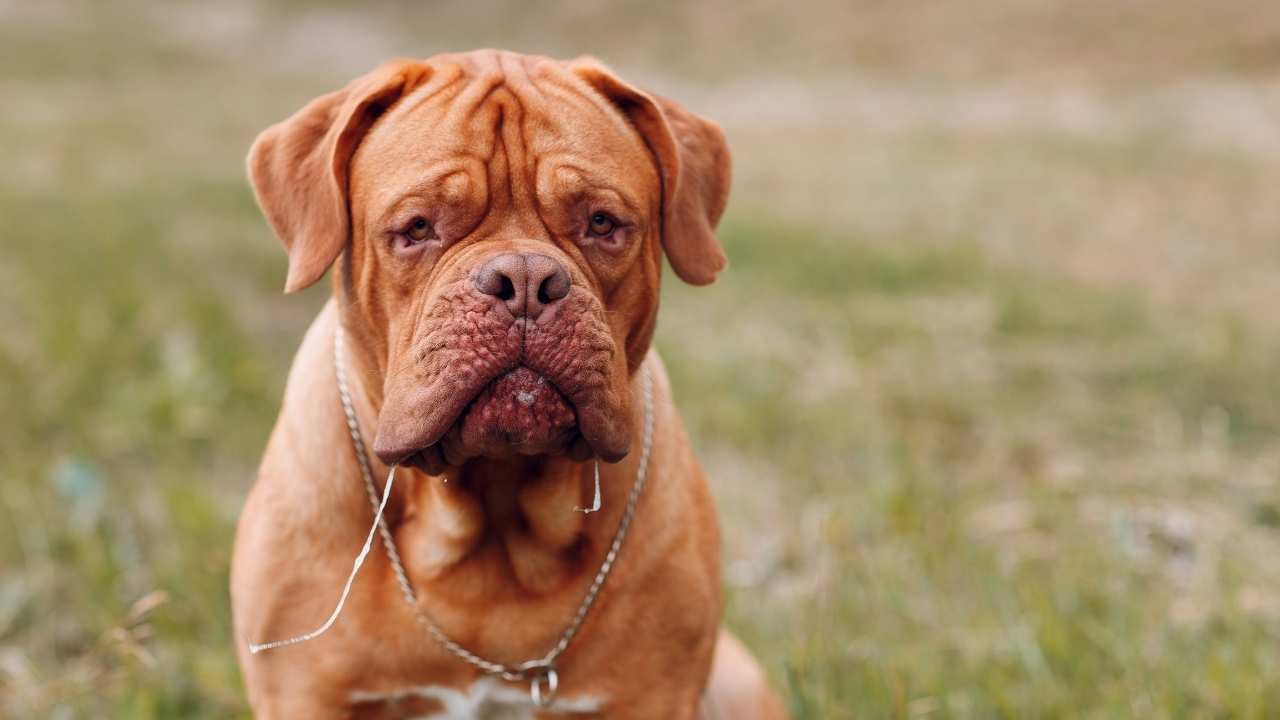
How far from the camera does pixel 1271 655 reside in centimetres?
350

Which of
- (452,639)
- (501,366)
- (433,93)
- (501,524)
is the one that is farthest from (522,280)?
(452,639)

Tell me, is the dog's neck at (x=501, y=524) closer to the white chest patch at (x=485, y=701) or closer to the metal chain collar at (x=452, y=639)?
the metal chain collar at (x=452, y=639)

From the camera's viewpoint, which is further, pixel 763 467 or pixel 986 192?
pixel 986 192

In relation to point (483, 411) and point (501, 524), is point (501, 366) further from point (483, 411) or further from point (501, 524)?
point (501, 524)

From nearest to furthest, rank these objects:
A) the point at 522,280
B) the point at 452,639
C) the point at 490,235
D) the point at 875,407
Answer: the point at 522,280, the point at 490,235, the point at 452,639, the point at 875,407

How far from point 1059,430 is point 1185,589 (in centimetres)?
156

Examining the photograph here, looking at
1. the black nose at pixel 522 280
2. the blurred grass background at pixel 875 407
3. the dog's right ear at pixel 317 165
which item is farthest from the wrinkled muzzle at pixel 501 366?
the blurred grass background at pixel 875 407

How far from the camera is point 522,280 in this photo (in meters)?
2.31

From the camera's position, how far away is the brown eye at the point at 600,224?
8.37ft

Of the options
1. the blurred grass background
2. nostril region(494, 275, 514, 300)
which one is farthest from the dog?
the blurred grass background

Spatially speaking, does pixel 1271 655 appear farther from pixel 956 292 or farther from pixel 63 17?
pixel 63 17

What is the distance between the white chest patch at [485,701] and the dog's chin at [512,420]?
20.9 inches

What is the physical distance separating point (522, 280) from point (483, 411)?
0.76 feet

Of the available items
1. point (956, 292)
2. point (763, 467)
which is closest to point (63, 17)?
point (956, 292)
